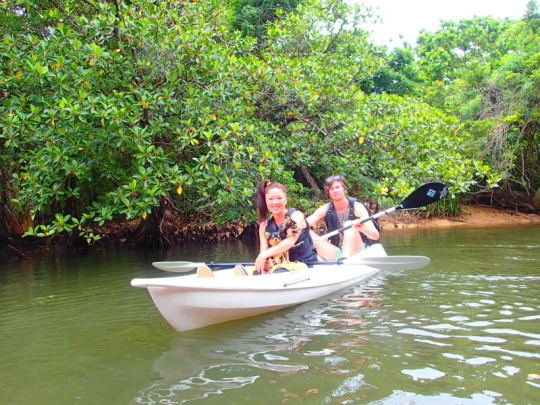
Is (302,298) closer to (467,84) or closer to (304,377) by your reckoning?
(304,377)

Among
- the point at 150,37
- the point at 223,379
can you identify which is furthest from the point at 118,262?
the point at 223,379

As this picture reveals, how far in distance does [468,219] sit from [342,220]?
36.3ft

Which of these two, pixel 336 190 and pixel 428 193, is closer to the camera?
pixel 336 190

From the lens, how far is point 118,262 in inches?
328

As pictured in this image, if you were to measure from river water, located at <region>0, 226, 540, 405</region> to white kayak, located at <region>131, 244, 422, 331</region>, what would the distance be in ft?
0.34

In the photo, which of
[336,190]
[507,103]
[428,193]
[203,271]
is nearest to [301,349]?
[203,271]

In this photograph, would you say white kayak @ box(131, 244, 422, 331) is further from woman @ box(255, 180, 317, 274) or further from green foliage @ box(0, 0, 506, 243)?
green foliage @ box(0, 0, 506, 243)

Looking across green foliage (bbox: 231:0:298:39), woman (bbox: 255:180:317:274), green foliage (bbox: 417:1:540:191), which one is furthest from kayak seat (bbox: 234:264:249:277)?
green foliage (bbox: 417:1:540:191)

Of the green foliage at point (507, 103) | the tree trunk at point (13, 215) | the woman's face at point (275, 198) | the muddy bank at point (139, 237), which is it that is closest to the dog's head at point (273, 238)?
the woman's face at point (275, 198)

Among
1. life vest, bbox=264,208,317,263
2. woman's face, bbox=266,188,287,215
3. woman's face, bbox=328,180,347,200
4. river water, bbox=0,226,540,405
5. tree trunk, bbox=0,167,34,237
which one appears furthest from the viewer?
tree trunk, bbox=0,167,34,237

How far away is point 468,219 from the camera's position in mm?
15398

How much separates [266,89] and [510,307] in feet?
15.8

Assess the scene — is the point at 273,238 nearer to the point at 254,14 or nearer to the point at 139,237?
the point at 139,237

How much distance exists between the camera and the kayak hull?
3.33m
